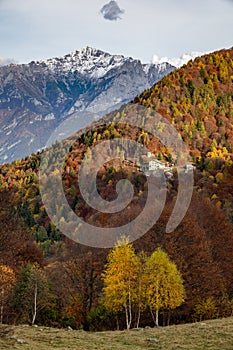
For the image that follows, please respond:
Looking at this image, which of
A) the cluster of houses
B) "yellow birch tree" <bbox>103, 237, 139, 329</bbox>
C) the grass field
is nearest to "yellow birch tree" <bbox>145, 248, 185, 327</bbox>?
"yellow birch tree" <bbox>103, 237, 139, 329</bbox>

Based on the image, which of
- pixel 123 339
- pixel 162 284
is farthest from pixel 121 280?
pixel 123 339

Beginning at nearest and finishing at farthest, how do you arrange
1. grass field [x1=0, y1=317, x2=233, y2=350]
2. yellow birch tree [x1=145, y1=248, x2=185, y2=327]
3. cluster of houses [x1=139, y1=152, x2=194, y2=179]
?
grass field [x1=0, y1=317, x2=233, y2=350], yellow birch tree [x1=145, y1=248, x2=185, y2=327], cluster of houses [x1=139, y1=152, x2=194, y2=179]

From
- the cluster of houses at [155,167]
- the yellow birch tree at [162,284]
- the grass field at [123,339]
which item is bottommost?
the grass field at [123,339]

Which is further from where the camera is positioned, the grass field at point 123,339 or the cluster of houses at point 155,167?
the cluster of houses at point 155,167

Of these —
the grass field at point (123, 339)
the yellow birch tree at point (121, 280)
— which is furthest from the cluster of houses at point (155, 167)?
the grass field at point (123, 339)

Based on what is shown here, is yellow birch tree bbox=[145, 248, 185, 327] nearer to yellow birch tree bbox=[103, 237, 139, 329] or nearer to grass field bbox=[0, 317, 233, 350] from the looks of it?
yellow birch tree bbox=[103, 237, 139, 329]

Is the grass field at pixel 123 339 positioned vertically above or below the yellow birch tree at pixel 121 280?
Answer: below

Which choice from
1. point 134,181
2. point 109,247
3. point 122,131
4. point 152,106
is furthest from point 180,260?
point 152,106

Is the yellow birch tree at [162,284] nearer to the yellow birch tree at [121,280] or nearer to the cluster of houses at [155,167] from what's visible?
the yellow birch tree at [121,280]

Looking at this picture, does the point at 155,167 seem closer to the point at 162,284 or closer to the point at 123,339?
the point at 162,284
